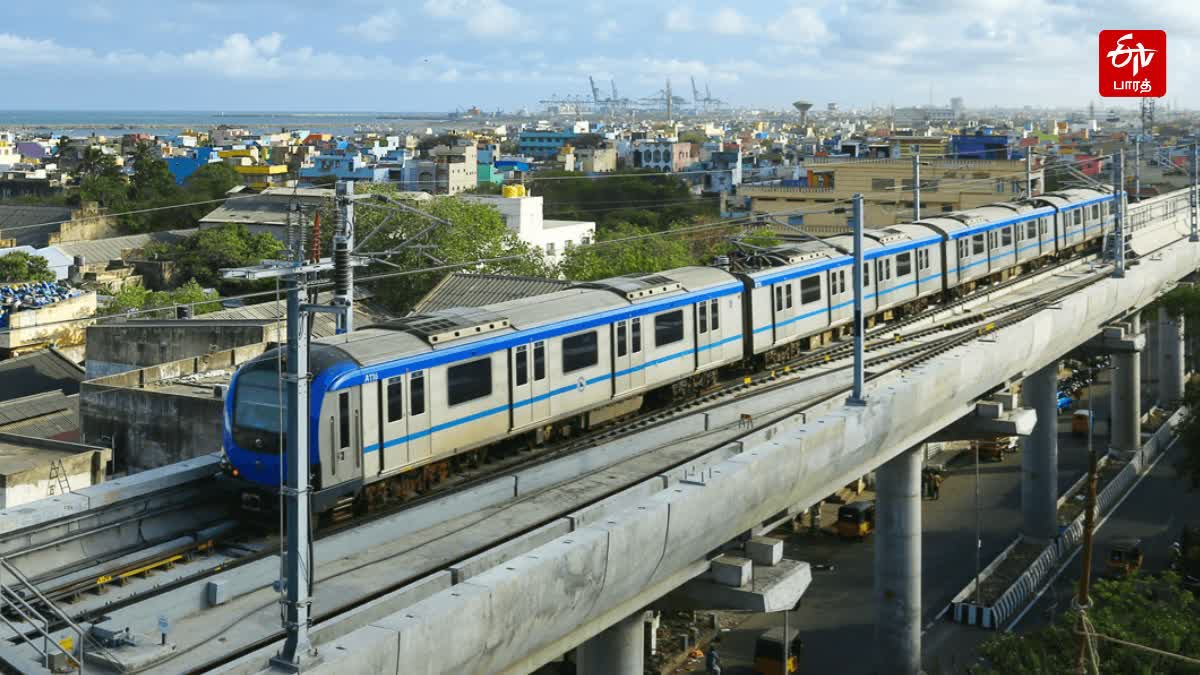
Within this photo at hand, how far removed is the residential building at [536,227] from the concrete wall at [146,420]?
3691 centimetres

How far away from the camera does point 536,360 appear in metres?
19.5

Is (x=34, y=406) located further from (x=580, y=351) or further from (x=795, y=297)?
(x=795, y=297)

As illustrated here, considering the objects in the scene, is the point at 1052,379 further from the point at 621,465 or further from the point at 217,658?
the point at 217,658

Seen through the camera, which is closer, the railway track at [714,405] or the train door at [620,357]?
the railway track at [714,405]

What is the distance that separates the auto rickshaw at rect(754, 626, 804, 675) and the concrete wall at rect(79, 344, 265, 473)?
10665 millimetres

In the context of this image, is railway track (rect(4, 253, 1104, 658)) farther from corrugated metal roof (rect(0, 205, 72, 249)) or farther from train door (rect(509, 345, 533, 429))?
corrugated metal roof (rect(0, 205, 72, 249))

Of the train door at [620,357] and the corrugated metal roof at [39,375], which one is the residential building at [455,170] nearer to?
the corrugated metal roof at [39,375]

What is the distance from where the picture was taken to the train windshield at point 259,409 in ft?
52.5

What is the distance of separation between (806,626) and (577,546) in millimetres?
15938

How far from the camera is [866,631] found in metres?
28.0

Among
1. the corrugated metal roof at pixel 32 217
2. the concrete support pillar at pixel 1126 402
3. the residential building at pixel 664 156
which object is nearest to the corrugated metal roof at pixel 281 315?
the concrete support pillar at pixel 1126 402

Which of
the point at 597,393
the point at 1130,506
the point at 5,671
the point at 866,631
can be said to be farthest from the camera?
the point at 1130,506

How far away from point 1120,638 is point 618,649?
603 cm

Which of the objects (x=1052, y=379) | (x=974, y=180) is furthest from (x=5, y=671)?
(x=974, y=180)
